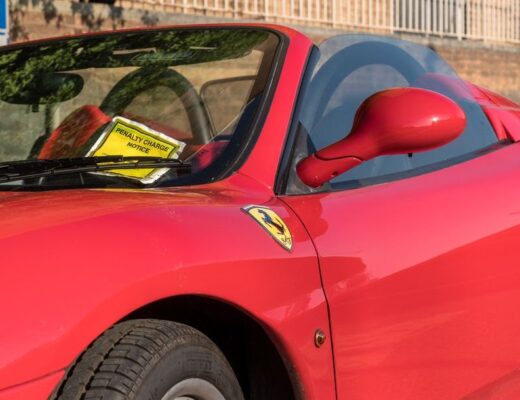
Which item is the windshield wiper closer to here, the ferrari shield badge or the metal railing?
the ferrari shield badge

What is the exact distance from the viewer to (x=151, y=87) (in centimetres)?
347

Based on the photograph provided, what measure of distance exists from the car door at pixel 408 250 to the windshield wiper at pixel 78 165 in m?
0.36

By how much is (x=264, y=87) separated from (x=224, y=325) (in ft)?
2.73

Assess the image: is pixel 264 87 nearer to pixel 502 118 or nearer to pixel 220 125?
pixel 220 125

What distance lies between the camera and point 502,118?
12.6 ft

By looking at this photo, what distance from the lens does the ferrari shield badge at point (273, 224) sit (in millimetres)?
2586

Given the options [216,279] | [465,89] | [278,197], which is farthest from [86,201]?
[465,89]

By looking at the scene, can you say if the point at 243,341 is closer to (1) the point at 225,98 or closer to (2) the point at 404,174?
(2) the point at 404,174

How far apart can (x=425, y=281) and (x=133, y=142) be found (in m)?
0.99

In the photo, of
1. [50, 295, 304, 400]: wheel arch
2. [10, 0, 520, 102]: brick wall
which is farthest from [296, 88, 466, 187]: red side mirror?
[10, 0, 520, 102]: brick wall

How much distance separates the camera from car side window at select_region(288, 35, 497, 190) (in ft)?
10.3

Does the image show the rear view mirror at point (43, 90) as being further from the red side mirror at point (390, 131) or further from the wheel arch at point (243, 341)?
the wheel arch at point (243, 341)

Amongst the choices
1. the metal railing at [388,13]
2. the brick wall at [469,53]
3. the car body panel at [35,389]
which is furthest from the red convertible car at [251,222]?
the metal railing at [388,13]

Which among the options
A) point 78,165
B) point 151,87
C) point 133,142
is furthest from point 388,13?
point 78,165
